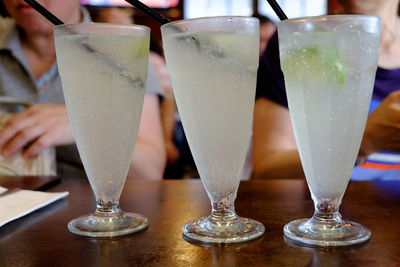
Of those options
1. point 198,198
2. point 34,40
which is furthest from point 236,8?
point 198,198

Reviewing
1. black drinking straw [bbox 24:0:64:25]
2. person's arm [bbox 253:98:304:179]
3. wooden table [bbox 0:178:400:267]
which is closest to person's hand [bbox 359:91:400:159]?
person's arm [bbox 253:98:304:179]

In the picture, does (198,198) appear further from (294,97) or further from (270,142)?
(270,142)

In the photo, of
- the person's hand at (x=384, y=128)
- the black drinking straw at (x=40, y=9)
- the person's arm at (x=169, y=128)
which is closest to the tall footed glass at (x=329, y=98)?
the black drinking straw at (x=40, y=9)

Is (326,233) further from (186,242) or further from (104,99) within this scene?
(104,99)

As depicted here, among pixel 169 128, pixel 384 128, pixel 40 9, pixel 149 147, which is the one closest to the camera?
pixel 40 9

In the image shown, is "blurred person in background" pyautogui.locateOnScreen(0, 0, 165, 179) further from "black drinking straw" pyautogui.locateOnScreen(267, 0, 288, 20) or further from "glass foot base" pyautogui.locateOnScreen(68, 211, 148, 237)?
"black drinking straw" pyautogui.locateOnScreen(267, 0, 288, 20)

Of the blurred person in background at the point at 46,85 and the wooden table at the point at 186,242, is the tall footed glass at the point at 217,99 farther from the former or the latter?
the blurred person in background at the point at 46,85

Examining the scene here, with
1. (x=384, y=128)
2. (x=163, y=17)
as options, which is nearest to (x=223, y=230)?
(x=163, y=17)
